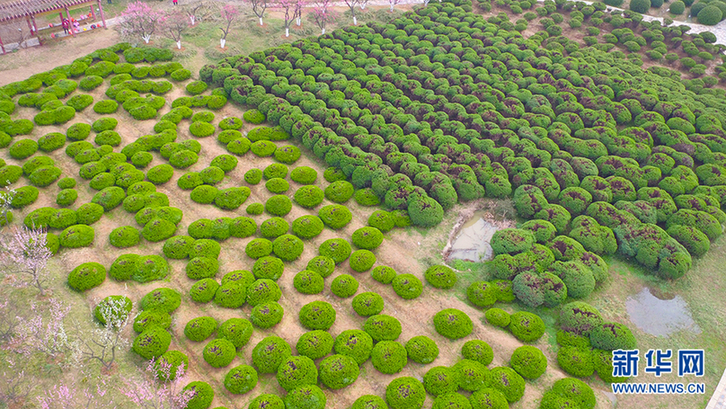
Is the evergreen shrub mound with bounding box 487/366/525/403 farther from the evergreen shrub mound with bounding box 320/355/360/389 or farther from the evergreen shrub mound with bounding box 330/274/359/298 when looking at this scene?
the evergreen shrub mound with bounding box 330/274/359/298

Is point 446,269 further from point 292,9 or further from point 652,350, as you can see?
point 292,9

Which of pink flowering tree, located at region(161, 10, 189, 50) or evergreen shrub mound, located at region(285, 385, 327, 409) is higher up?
pink flowering tree, located at region(161, 10, 189, 50)

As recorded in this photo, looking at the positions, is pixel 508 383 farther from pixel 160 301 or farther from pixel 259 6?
pixel 259 6

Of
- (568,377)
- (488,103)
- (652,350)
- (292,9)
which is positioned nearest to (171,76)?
(292,9)

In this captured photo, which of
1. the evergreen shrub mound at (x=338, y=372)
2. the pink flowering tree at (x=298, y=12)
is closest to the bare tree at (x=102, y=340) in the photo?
the evergreen shrub mound at (x=338, y=372)

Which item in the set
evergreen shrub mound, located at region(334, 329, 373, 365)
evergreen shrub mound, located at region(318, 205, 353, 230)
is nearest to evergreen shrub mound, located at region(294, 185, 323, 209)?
evergreen shrub mound, located at region(318, 205, 353, 230)

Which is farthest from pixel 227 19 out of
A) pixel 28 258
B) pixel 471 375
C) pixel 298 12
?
pixel 471 375
